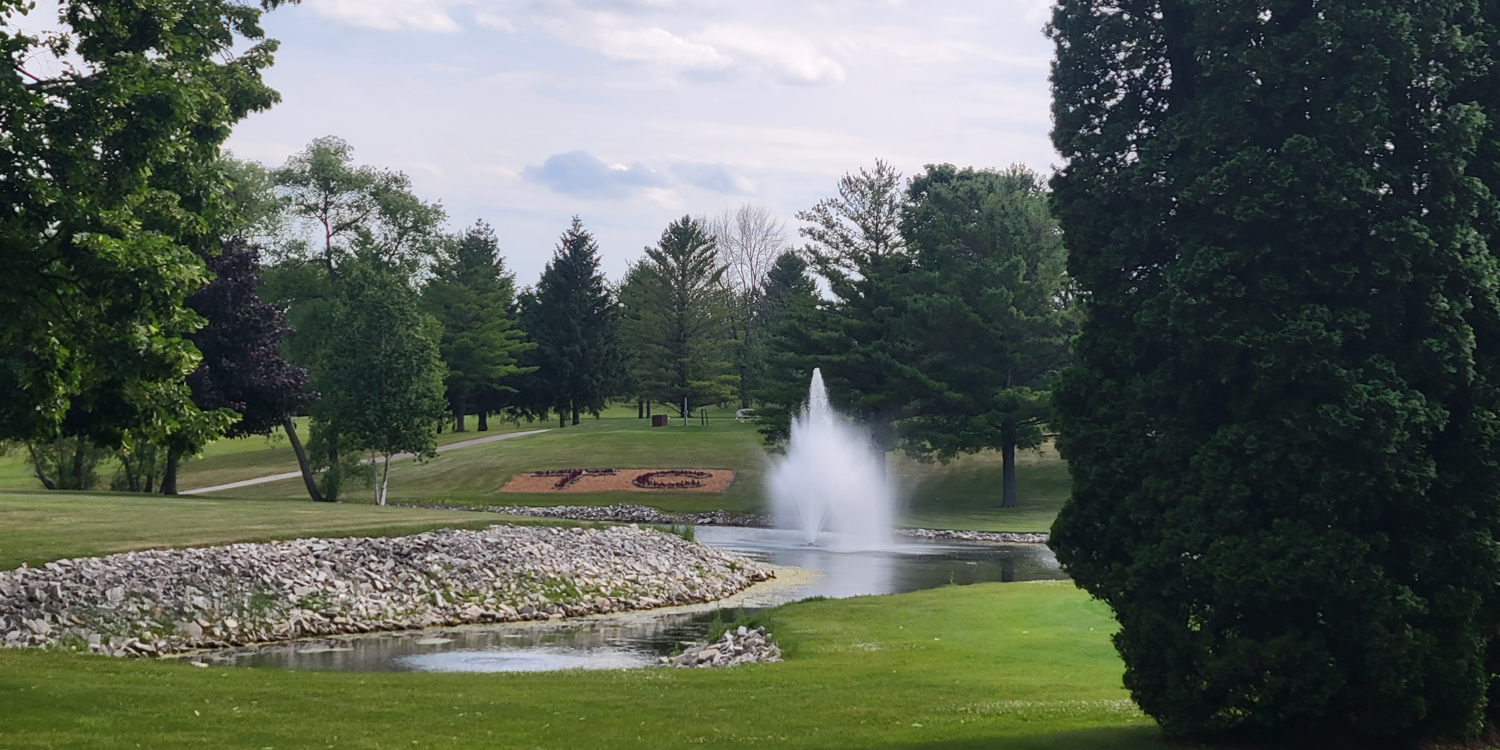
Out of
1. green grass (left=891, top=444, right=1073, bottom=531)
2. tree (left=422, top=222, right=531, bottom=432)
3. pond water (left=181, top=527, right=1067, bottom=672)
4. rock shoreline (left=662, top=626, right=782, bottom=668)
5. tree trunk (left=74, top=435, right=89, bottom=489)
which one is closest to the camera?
rock shoreline (left=662, top=626, right=782, bottom=668)

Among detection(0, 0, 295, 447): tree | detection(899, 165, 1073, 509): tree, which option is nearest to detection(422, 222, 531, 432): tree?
detection(899, 165, 1073, 509): tree

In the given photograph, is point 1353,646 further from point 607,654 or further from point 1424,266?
point 607,654

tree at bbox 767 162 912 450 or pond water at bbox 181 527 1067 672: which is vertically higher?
tree at bbox 767 162 912 450

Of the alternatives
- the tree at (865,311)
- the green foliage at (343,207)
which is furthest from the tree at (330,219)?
the tree at (865,311)

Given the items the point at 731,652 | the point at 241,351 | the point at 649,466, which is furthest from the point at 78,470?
the point at 731,652

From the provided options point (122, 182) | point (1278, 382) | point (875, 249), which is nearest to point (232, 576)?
point (122, 182)

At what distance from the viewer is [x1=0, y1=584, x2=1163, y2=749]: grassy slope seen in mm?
10117

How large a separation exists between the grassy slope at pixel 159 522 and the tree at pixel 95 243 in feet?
35.6

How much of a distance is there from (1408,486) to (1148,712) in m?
2.75

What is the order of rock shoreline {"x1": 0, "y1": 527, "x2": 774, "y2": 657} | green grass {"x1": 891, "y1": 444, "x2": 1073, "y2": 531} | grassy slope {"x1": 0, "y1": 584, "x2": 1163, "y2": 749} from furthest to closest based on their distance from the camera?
green grass {"x1": 891, "y1": 444, "x2": 1073, "y2": 531} < rock shoreline {"x1": 0, "y1": 527, "x2": 774, "y2": 657} < grassy slope {"x1": 0, "y1": 584, "x2": 1163, "y2": 749}

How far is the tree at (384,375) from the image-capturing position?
4003cm

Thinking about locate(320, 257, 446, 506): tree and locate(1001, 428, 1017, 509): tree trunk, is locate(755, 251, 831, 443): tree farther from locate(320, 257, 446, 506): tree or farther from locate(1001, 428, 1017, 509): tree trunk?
locate(320, 257, 446, 506): tree

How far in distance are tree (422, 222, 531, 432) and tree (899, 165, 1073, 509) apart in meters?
30.9

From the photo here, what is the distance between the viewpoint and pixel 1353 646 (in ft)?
31.2
